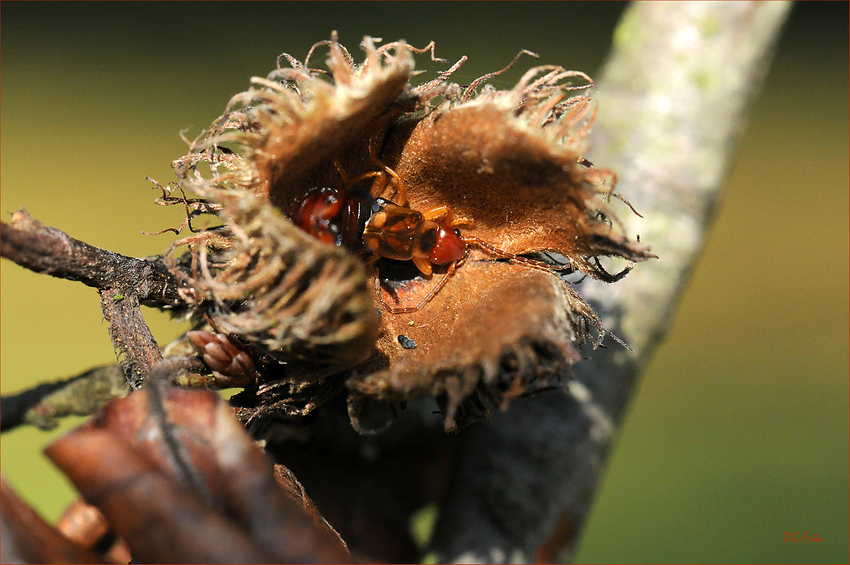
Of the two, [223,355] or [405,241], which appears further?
[405,241]

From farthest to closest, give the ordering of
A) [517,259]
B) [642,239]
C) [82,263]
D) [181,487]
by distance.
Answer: [642,239] → [517,259] → [82,263] → [181,487]

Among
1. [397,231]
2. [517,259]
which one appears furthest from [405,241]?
[517,259]

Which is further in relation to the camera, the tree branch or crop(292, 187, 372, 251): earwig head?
the tree branch

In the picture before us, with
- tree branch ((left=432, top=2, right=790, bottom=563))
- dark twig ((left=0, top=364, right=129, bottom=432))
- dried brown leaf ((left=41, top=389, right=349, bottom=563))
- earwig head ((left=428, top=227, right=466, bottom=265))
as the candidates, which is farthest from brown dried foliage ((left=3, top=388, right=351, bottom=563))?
tree branch ((left=432, top=2, right=790, bottom=563))

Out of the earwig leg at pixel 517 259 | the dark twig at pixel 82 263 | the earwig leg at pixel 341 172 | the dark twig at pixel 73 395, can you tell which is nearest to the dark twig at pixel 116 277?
the dark twig at pixel 82 263

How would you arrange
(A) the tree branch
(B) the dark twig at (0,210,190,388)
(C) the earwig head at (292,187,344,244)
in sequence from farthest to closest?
1. (A) the tree branch
2. (C) the earwig head at (292,187,344,244)
3. (B) the dark twig at (0,210,190,388)

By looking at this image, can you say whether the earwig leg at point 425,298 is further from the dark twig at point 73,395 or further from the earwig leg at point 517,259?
the dark twig at point 73,395

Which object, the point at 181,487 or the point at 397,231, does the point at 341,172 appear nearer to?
the point at 397,231

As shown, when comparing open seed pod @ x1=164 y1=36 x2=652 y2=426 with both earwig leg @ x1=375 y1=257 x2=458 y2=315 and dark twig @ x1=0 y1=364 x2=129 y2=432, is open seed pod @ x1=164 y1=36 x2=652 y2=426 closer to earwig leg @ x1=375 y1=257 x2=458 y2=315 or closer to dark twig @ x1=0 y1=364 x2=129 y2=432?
earwig leg @ x1=375 y1=257 x2=458 y2=315
